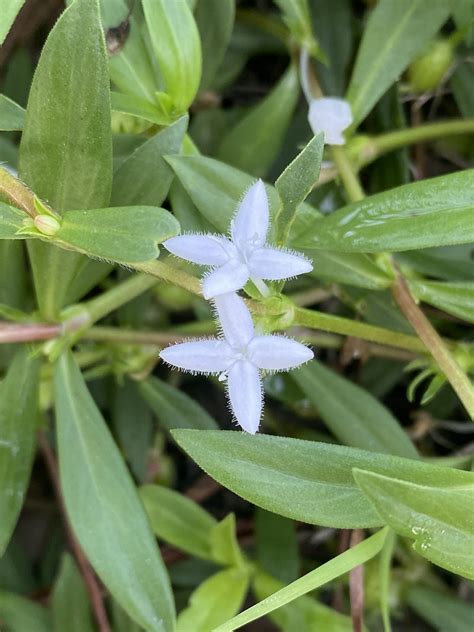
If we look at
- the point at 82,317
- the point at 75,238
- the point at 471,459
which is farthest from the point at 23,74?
the point at 471,459

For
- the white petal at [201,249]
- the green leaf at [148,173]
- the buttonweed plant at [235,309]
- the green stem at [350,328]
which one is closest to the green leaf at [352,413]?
the buttonweed plant at [235,309]

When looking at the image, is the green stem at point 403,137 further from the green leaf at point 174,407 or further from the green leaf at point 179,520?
the green leaf at point 179,520

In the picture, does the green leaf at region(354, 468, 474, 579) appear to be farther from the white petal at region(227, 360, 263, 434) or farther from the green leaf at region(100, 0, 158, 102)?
the green leaf at region(100, 0, 158, 102)

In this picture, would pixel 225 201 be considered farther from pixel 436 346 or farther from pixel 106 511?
pixel 106 511

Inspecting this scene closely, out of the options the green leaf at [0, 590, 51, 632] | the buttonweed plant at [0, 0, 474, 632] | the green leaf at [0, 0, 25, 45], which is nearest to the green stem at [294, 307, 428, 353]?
the buttonweed plant at [0, 0, 474, 632]

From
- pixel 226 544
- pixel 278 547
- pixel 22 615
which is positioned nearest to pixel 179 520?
pixel 226 544

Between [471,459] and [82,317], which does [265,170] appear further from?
[471,459]
